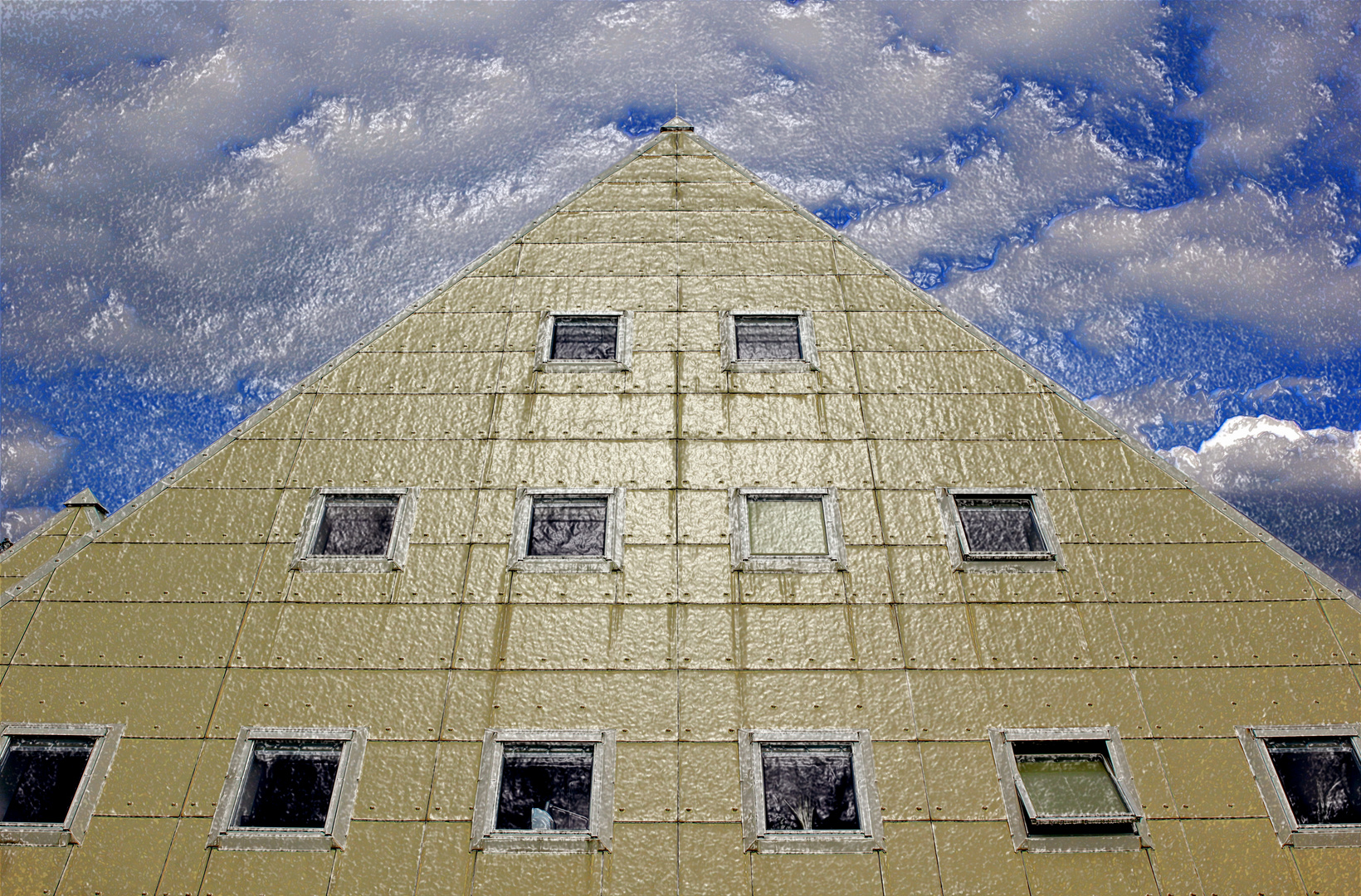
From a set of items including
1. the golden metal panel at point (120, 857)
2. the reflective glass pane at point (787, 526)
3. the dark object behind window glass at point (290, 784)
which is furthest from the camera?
the reflective glass pane at point (787, 526)

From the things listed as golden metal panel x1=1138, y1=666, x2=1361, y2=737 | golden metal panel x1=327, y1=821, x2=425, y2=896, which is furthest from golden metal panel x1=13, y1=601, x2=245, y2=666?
golden metal panel x1=1138, y1=666, x2=1361, y2=737

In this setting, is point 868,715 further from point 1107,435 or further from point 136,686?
point 136,686

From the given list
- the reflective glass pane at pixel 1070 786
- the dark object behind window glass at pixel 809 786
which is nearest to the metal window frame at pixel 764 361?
the dark object behind window glass at pixel 809 786

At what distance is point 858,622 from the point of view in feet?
42.7

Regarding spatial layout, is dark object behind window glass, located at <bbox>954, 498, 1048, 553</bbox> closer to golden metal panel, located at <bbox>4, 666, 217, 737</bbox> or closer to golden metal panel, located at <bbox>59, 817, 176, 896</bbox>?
golden metal panel, located at <bbox>4, 666, 217, 737</bbox>

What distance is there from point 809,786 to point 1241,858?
6.01 meters

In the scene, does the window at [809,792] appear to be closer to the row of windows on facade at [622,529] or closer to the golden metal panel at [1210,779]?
the row of windows on facade at [622,529]

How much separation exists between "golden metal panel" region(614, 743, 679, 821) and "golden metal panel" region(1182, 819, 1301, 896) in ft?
24.1

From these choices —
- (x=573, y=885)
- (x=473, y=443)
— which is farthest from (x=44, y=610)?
(x=573, y=885)

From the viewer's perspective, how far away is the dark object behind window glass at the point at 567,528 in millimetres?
14008

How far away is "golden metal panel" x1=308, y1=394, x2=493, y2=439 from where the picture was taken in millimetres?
15367

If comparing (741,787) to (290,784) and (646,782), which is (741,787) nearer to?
(646,782)

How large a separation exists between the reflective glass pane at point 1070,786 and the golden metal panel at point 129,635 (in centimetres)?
1278

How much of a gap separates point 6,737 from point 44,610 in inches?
84.6
